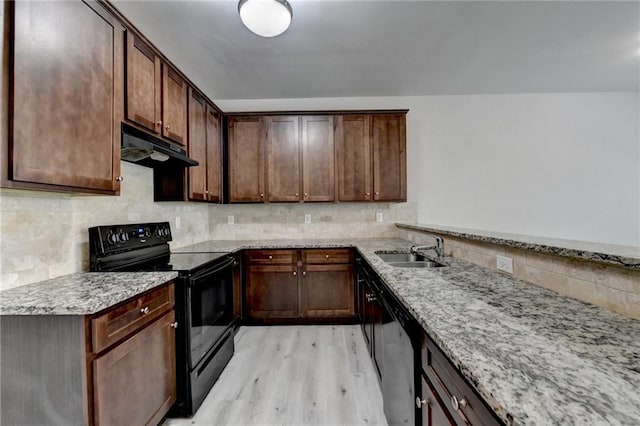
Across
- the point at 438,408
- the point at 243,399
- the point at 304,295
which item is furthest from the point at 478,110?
the point at 243,399

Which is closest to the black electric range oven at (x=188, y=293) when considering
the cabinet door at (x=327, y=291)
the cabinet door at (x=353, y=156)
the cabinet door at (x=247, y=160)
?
the cabinet door at (x=327, y=291)

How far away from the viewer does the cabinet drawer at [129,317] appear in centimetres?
115

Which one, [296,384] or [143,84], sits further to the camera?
[296,384]

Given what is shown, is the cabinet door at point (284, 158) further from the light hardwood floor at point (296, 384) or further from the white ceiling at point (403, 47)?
the light hardwood floor at point (296, 384)

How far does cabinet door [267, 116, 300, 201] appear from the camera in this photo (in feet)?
10.5

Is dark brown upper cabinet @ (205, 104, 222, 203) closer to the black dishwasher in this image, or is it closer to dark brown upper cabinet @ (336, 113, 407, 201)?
dark brown upper cabinet @ (336, 113, 407, 201)

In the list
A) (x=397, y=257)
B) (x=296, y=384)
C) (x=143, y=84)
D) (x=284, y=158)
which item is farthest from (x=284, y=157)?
(x=296, y=384)

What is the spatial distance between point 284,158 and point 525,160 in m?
3.01

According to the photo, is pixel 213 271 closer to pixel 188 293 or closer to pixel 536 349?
pixel 188 293

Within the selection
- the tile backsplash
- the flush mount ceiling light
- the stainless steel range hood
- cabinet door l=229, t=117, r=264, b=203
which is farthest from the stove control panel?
the flush mount ceiling light

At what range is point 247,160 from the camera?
3234 mm

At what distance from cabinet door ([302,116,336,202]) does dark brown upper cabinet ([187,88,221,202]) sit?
0.97m

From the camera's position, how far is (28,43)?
1117 mm

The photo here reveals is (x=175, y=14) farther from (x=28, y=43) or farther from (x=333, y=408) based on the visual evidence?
(x=333, y=408)
